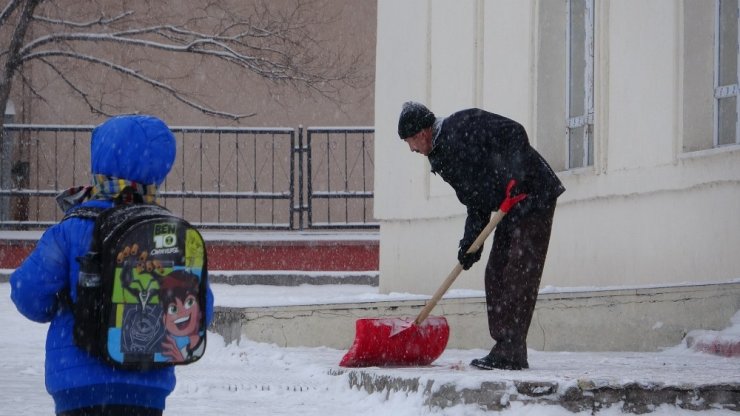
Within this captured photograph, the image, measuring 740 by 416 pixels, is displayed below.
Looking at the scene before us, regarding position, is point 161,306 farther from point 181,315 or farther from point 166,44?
point 166,44

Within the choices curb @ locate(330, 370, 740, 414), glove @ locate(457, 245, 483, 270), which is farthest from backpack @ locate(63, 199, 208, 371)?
glove @ locate(457, 245, 483, 270)

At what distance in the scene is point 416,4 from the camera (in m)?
13.8

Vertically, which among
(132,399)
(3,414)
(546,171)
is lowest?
(3,414)

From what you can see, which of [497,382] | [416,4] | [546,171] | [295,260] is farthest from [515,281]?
[295,260]

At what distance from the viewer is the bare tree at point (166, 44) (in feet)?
60.2

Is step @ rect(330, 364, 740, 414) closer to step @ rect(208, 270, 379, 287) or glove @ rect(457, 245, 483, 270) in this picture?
glove @ rect(457, 245, 483, 270)

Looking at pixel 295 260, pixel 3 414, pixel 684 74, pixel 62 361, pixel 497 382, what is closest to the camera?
pixel 62 361

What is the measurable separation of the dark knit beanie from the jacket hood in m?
3.21

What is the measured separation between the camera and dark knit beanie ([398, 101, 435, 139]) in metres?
6.87

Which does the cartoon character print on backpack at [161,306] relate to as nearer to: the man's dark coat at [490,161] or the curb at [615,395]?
the curb at [615,395]

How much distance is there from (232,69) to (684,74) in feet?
39.7

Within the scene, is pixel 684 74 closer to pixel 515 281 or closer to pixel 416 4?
pixel 515 281

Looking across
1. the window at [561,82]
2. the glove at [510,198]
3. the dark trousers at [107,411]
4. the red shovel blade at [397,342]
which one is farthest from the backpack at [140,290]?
the window at [561,82]

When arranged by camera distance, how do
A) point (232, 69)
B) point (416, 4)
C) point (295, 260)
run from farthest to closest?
point (232, 69)
point (295, 260)
point (416, 4)
